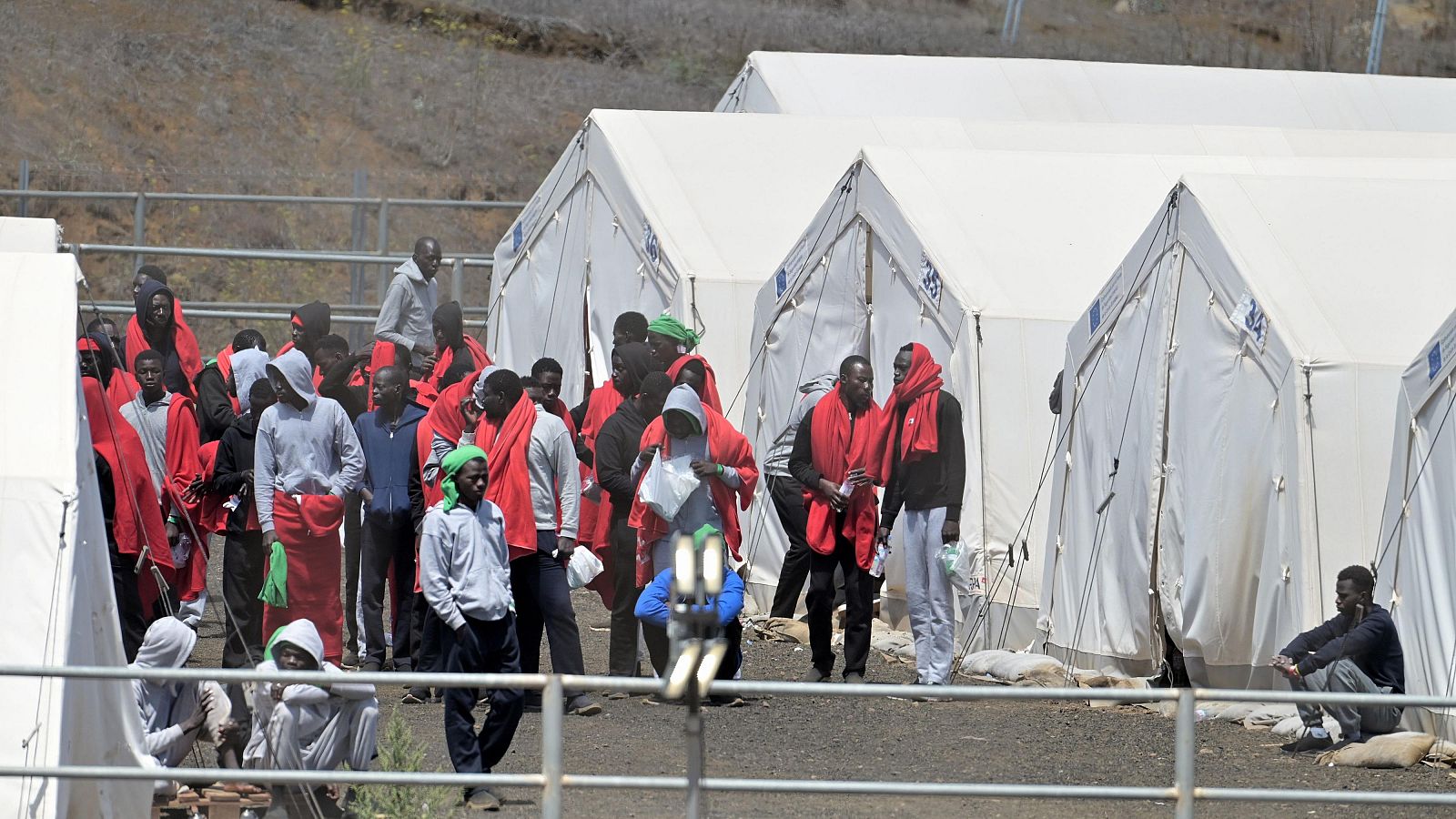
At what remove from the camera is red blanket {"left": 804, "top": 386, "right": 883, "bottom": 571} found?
1005 cm

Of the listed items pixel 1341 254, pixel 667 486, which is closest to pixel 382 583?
pixel 667 486

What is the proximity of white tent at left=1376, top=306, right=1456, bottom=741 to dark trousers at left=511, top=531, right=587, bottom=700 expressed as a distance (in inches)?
138

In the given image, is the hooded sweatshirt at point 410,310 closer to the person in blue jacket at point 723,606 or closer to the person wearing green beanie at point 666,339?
the person wearing green beanie at point 666,339

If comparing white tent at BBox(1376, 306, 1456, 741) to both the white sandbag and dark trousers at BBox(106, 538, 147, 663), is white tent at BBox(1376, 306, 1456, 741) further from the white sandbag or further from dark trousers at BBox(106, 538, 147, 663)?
dark trousers at BBox(106, 538, 147, 663)

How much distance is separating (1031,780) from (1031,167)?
5.77 m

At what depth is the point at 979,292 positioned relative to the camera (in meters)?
11.6

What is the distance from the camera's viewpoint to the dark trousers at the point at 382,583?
9.97 metres

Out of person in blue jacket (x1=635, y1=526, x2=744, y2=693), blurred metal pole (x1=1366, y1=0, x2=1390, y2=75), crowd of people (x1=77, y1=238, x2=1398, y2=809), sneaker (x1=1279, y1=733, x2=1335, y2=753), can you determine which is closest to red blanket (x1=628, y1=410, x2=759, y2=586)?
crowd of people (x1=77, y1=238, x2=1398, y2=809)

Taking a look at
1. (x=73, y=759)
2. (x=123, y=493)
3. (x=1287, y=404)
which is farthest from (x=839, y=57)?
(x=73, y=759)

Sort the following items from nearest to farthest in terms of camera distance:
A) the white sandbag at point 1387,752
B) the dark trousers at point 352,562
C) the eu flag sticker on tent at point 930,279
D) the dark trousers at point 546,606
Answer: the white sandbag at point 1387,752, the dark trousers at point 546,606, the dark trousers at point 352,562, the eu flag sticker on tent at point 930,279

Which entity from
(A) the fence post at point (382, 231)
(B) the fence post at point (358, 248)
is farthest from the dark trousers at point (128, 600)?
(A) the fence post at point (382, 231)

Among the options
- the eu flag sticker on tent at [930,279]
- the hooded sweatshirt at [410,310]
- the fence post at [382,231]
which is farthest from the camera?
the fence post at [382,231]

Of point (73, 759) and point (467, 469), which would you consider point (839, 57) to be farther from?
point (73, 759)

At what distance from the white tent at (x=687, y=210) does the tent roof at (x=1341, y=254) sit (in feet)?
13.9
